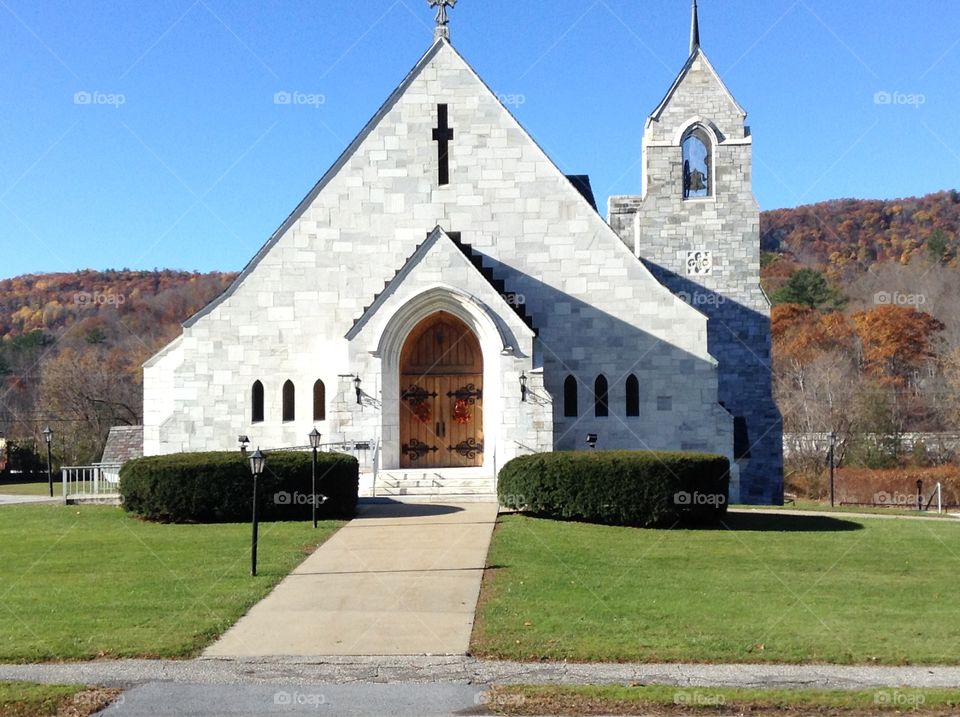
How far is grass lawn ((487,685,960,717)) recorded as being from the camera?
8.97m

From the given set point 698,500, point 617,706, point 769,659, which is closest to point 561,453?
point 698,500

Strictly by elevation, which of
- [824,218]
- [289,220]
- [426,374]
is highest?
[824,218]

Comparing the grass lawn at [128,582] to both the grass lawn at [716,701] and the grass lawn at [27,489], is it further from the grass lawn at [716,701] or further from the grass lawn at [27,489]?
the grass lawn at [27,489]

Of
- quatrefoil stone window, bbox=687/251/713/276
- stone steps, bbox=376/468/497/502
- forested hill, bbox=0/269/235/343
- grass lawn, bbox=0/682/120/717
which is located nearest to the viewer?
grass lawn, bbox=0/682/120/717

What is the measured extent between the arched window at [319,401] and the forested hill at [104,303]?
52185 millimetres

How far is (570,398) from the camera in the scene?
26.4 m

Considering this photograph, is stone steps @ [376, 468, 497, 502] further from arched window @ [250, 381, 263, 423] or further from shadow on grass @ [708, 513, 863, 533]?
shadow on grass @ [708, 513, 863, 533]

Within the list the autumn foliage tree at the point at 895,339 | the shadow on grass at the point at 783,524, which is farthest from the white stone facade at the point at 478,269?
the autumn foliage tree at the point at 895,339

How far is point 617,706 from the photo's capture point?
9.07m

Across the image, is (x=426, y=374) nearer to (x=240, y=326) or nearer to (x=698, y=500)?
(x=240, y=326)

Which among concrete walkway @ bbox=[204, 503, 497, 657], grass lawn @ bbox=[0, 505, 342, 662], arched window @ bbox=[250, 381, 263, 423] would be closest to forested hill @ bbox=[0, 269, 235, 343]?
arched window @ bbox=[250, 381, 263, 423]

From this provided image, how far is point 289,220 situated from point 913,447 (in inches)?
1702

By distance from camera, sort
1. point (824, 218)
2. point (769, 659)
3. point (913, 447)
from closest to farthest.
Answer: point (769, 659) < point (913, 447) < point (824, 218)

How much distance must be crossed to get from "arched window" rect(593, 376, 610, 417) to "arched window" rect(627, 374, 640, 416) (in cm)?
55
